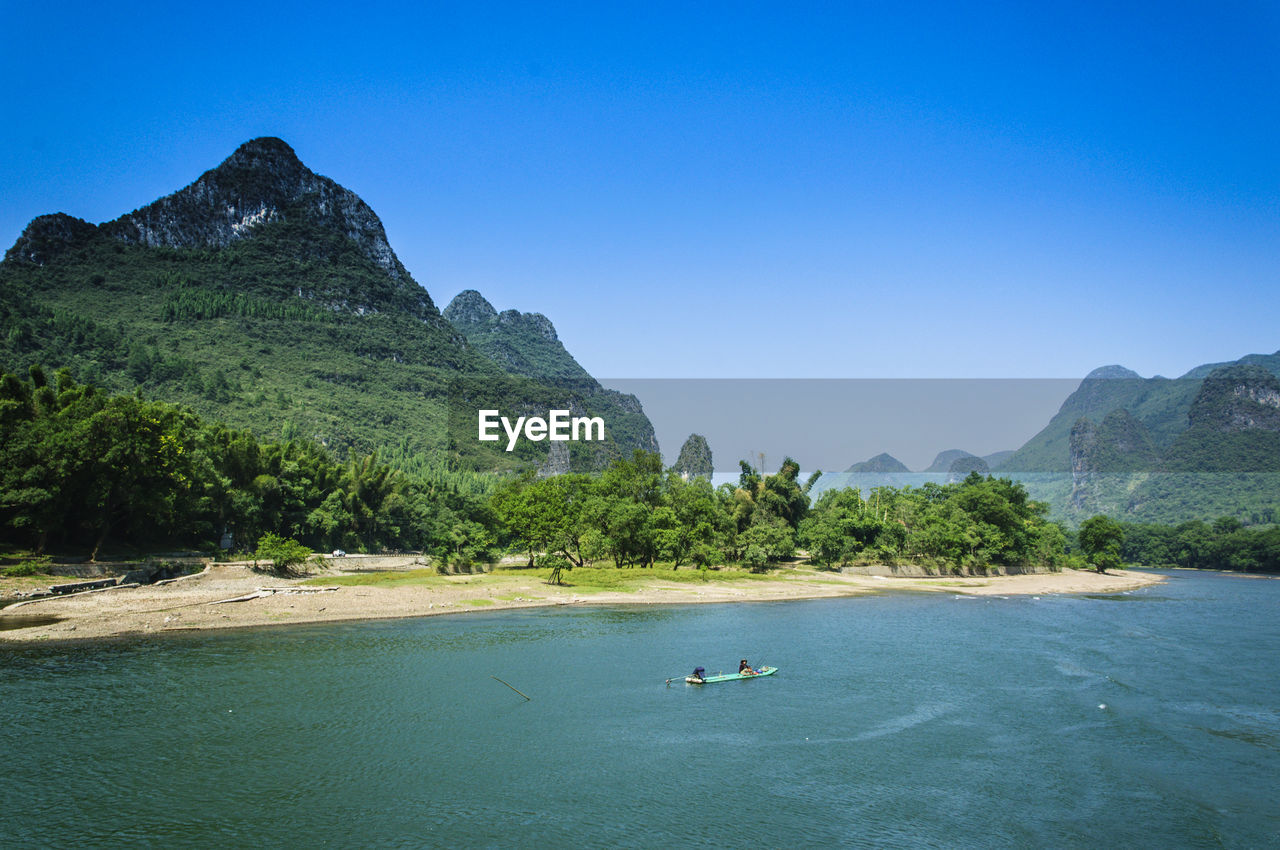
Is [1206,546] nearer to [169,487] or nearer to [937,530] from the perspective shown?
[937,530]

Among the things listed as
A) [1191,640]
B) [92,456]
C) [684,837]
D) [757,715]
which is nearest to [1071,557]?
[1191,640]

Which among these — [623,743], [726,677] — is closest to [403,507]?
[726,677]

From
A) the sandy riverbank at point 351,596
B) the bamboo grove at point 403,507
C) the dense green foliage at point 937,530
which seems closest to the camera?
the sandy riverbank at point 351,596

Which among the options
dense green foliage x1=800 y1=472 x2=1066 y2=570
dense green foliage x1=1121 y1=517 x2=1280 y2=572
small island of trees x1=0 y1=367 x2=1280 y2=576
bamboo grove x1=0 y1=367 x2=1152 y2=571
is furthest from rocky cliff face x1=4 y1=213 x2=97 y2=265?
dense green foliage x1=1121 y1=517 x2=1280 y2=572

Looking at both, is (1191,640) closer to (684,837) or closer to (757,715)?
(757,715)

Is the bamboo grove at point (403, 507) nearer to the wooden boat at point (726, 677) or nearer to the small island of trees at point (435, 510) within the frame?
the small island of trees at point (435, 510)

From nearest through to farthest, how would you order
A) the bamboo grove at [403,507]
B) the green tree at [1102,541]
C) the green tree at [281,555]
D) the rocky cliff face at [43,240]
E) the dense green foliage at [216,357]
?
the bamboo grove at [403,507]
the green tree at [281,555]
the green tree at [1102,541]
the dense green foliage at [216,357]
the rocky cliff face at [43,240]

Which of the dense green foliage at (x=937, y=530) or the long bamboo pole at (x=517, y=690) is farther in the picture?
the dense green foliage at (x=937, y=530)

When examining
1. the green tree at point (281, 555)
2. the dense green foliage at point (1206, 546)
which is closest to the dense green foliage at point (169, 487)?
the green tree at point (281, 555)
